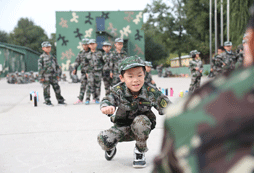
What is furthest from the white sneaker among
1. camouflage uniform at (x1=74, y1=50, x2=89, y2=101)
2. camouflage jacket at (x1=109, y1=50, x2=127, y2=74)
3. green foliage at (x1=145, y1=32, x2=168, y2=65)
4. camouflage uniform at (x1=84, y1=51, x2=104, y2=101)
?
green foliage at (x1=145, y1=32, x2=168, y2=65)

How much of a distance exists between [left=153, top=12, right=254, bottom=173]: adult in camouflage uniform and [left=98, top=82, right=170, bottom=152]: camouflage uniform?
2427 mm

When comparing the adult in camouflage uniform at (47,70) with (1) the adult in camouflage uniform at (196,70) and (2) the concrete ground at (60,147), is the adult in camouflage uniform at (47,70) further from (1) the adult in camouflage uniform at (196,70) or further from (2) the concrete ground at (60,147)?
(1) the adult in camouflage uniform at (196,70)

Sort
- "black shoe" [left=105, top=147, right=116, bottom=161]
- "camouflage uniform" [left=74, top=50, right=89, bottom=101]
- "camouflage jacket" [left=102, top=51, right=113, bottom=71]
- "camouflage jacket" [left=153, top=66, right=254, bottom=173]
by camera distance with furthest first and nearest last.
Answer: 1. "camouflage uniform" [left=74, top=50, right=89, bottom=101]
2. "camouflage jacket" [left=102, top=51, right=113, bottom=71]
3. "black shoe" [left=105, top=147, right=116, bottom=161]
4. "camouflage jacket" [left=153, top=66, right=254, bottom=173]

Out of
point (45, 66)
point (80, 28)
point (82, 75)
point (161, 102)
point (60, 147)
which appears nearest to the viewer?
point (161, 102)

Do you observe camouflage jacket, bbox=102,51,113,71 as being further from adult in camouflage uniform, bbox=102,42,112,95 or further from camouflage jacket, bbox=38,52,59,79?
camouflage jacket, bbox=38,52,59,79

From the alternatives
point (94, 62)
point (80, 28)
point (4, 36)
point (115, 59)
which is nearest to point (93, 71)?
point (94, 62)

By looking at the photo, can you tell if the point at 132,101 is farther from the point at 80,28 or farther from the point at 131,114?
the point at 80,28

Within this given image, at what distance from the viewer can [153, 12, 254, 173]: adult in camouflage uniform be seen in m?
0.67

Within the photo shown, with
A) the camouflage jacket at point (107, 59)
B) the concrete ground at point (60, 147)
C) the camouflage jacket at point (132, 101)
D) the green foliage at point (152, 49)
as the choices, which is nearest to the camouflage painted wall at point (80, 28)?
the green foliage at point (152, 49)

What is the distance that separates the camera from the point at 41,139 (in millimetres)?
4816

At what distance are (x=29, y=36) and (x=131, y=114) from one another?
279ft

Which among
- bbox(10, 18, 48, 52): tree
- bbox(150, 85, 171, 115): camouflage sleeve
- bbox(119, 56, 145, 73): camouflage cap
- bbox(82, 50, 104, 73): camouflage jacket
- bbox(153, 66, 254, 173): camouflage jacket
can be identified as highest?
bbox(10, 18, 48, 52): tree

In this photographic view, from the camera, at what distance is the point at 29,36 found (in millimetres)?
83250

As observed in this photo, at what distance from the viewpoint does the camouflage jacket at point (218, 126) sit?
665mm
